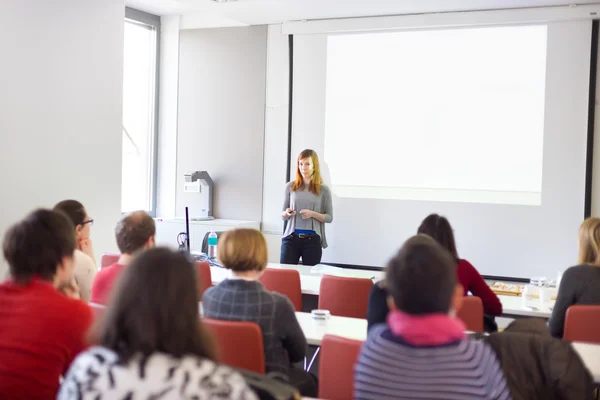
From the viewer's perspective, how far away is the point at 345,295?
3869 mm

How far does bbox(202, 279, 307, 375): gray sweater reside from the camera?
2598 mm

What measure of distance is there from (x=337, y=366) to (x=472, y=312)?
109 centimetres

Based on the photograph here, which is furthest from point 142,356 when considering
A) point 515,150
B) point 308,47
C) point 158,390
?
point 308,47

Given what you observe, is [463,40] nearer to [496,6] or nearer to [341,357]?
[496,6]

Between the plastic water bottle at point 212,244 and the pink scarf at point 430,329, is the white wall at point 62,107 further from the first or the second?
the pink scarf at point 430,329

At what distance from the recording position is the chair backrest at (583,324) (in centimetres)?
296

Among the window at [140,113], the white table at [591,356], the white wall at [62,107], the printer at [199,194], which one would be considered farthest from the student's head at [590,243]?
the window at [140,113]

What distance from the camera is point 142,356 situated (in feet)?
4.72

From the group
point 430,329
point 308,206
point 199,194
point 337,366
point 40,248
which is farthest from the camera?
point 199,194

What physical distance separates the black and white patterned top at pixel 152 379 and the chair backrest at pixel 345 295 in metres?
2.40

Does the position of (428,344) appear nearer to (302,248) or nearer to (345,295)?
(345,295)

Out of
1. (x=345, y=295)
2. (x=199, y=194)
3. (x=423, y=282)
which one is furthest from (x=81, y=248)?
(x=199, y=194)

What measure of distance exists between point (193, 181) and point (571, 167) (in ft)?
13.3

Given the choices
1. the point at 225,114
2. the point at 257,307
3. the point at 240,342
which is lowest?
the point at 240,342
